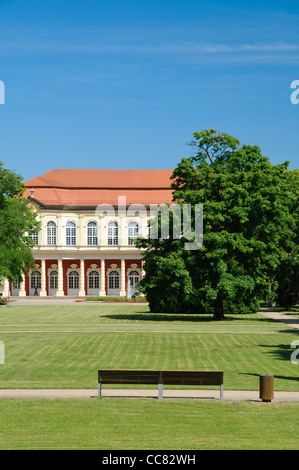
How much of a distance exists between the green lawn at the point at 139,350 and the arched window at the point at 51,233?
48.0 m

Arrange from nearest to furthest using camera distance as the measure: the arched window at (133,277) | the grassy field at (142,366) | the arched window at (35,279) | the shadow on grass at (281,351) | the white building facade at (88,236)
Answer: the grassy field at (142,366) → the shadow on grass at (281,351) → the white building facade at (88,236) → the arched window at (35,279) → the arched window at (133,277)

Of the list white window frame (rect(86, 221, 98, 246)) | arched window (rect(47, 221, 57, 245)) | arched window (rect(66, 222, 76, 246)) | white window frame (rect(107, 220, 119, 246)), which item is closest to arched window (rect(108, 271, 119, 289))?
white window frame (rect(107, 220, 119, 246))

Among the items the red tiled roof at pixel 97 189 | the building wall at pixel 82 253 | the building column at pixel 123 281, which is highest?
the red tiled roof at pixel 97 189

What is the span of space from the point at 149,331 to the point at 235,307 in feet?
63.0

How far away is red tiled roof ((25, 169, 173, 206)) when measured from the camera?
88.9m

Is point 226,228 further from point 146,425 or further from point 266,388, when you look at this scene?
point 146,425

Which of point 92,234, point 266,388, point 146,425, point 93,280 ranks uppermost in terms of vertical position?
point 92,234

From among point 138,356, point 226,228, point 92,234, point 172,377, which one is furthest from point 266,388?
point 92,234

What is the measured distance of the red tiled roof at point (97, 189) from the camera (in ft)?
292

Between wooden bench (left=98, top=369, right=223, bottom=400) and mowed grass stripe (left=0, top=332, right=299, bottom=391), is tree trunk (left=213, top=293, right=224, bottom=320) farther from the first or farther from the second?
wooden bench (left=98, top=369, right=223, bottom=400)

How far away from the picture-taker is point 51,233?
8925 centimetres

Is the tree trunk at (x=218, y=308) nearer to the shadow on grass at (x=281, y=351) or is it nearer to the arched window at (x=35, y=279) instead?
the shadow on grass at (x=281, y=351)

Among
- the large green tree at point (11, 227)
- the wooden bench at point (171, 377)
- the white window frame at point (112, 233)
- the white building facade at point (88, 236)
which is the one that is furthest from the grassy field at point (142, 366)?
the white window frame at point (112, 233)

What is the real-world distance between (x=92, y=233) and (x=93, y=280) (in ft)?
19.6
